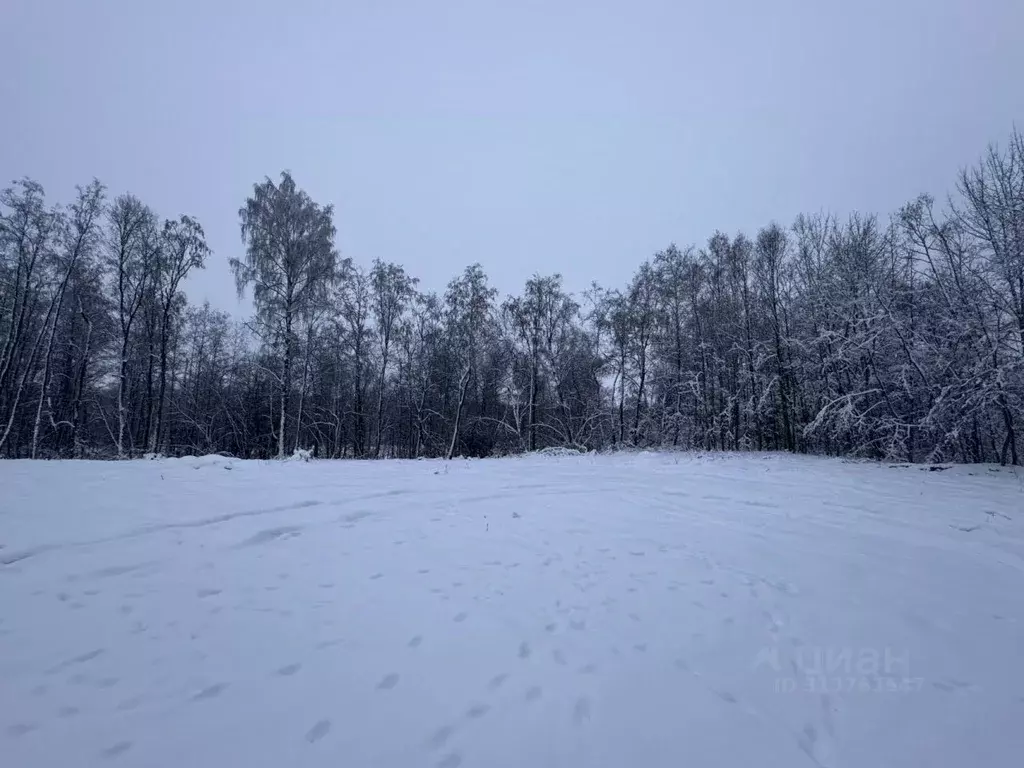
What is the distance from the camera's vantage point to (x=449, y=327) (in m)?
22.1

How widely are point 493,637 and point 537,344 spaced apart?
64.5 ft

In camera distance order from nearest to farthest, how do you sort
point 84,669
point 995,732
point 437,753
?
point 437,753
point 995,732
point 84,669

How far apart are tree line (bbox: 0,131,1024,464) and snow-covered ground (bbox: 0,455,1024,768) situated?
312 inches

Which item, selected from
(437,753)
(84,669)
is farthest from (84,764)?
(437,753)

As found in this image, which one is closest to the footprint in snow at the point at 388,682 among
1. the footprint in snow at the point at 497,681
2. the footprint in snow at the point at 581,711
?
the footprint in snow at the point at 497,681

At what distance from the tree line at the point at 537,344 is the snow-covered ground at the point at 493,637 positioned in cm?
793

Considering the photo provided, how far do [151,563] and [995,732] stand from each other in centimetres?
550

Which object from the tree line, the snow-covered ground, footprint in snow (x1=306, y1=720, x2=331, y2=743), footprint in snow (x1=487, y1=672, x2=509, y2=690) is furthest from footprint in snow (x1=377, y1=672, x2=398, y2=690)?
the tree line

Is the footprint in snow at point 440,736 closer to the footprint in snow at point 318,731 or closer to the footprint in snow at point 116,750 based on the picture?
the footprint in snow at point 318,731

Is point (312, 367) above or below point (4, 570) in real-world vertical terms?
above

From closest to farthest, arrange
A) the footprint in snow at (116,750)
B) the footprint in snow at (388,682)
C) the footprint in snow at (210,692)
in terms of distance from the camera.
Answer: the footprint in snow at (116,750) → the footprint in snow at (210,692) → the footprint in snow at (388,682)

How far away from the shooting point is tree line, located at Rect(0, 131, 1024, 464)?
1073 cm

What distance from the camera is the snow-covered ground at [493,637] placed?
1.76m

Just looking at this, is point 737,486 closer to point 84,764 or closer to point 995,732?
point 995,732
